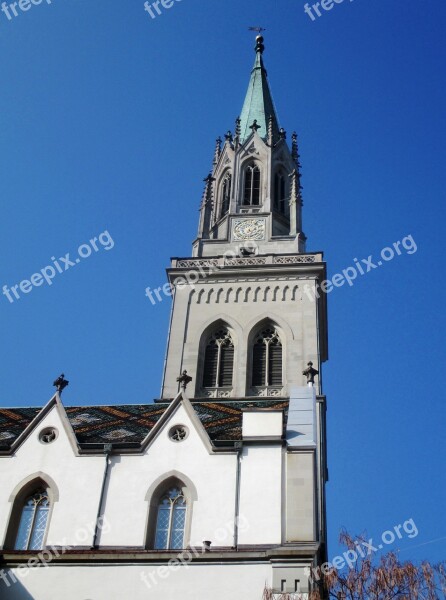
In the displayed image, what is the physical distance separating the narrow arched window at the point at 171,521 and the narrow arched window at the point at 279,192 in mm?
30802

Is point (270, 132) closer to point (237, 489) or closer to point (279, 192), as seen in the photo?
point (279, 192)

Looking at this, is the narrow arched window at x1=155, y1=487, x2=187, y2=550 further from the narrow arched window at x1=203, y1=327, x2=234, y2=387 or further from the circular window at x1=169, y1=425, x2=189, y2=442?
the narrow arched window at x1=203, y1=327, x2=234, y2=387

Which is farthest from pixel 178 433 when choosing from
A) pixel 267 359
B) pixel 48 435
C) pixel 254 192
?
pixel 254 192

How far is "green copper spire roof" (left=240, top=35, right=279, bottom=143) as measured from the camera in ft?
187

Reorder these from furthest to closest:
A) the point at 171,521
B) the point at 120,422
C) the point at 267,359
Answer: the point at 267,359
the point at 120,422
the point at 171,521

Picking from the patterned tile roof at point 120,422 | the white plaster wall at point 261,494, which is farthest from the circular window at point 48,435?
the white plaster wall at point 261,494

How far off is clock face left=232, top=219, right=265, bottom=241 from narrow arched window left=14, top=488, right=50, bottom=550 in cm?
2748

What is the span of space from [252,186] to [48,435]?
31154 millimetres

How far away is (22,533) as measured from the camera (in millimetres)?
22109

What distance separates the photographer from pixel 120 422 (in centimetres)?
2767

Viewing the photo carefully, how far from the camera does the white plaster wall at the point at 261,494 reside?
2089 cm

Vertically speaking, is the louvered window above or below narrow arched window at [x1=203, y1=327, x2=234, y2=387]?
above

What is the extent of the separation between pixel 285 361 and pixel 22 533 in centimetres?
2051

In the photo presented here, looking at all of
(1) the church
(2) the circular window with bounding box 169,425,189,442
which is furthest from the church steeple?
(2) the circular window with bounding box 169,425,189,442
